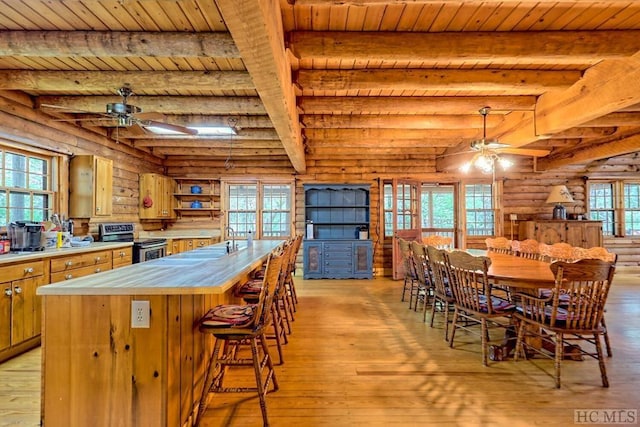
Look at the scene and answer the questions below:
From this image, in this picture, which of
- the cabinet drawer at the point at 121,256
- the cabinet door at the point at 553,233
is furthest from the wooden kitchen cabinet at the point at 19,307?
the cabinet door at the point at 553,233

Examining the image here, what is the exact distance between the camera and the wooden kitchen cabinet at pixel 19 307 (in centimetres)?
268

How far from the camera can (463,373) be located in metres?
2.53

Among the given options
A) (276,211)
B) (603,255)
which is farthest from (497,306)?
(276,211)

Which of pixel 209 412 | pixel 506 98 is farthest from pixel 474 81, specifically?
pixel 209 412

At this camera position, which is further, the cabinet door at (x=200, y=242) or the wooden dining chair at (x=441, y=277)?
the cabinet door at (x=200, y=242)

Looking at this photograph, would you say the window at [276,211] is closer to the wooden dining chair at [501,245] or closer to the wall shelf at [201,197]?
the wall shelf at [201,197]

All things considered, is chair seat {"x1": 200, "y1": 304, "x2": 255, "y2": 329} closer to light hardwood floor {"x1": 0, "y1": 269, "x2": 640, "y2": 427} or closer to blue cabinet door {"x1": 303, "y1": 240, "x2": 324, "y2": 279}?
light hardwood floor {"x1": 0, "y1": 269, "x2": 640, "y2": 427}

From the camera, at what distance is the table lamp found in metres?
6.28

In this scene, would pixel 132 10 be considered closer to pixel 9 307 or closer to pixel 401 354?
pixel 9 307

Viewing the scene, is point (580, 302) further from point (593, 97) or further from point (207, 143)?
point (207, 143)

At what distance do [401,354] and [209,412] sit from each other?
66.5 inches

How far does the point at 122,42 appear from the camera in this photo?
7.79 feet

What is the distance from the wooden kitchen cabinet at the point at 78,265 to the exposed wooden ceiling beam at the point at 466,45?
318cm

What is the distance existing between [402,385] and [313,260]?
409 centimetres
